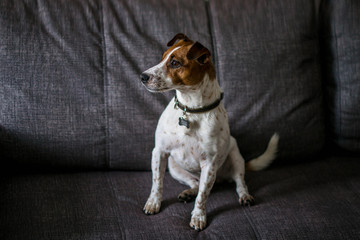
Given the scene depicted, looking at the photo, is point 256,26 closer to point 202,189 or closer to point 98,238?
point 202,189

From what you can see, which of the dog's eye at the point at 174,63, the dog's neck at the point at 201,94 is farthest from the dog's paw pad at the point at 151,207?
the dog's eye at the point at 174,63

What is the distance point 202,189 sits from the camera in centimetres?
143

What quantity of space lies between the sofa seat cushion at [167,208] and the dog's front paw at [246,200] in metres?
0.03

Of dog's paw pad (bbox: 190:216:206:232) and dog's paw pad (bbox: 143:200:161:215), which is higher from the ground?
dog's paw pad (bbox: 143:200:161:215)

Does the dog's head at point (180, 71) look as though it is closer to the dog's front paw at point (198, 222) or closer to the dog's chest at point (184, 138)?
the dog's chest at point (184, 138)

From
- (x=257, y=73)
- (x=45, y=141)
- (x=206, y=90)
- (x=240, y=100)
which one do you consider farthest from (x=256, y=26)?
(x=45, y=141)

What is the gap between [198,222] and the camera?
53.5 inches

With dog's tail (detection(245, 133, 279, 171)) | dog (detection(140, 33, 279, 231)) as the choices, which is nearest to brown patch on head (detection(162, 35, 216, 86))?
dog (detection(140, 33, 279, 231))

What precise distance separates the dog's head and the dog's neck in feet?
0.09

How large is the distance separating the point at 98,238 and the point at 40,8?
1062 millimetres

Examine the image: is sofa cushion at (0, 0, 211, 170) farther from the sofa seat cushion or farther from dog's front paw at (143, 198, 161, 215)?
dog's front paw at (143, 198, 161, 215)

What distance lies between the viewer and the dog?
1317 mm

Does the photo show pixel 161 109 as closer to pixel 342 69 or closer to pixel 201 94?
pixel 201 94

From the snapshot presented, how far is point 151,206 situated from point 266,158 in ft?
2.16
